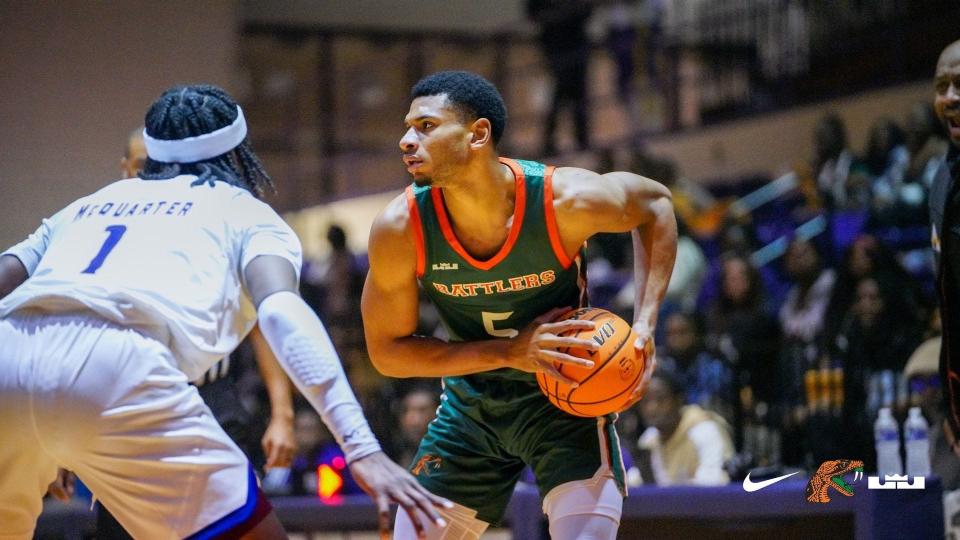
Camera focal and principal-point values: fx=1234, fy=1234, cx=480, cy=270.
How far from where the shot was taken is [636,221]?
4117 millimetres

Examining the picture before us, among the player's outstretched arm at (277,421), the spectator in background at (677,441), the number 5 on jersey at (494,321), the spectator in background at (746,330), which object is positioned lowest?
the spectator in background at (677,441)

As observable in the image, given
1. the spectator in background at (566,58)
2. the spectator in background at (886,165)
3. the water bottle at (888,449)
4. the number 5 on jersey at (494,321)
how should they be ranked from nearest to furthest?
the number 5 on jersey at (494,321)
the water bottle at (888,449)
the spectator in background at (886,165)
the spectator in background at (566,58)

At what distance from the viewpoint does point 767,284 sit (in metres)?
9.66

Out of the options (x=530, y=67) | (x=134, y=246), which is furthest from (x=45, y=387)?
(x=530, y=67)

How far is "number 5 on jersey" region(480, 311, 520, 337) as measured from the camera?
404 centimetres

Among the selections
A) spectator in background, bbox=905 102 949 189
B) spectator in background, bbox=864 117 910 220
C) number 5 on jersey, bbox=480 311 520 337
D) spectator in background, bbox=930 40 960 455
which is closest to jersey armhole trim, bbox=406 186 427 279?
number 5 on jersey, bbox=480 311 520 337

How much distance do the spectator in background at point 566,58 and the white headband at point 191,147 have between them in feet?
32.0

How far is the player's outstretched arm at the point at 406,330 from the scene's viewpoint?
12.4 ft

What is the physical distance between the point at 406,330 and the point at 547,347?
55cm

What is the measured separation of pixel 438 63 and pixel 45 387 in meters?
12.8

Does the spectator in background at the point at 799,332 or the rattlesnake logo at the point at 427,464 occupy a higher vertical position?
the rattlesnake logo at the point at 427,464

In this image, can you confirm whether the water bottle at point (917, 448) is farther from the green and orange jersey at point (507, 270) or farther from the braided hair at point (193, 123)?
the braided hair at point (193, 123)

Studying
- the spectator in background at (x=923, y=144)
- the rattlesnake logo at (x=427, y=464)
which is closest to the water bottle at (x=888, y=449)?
the rattlesnake logo at (x=427, y=464)

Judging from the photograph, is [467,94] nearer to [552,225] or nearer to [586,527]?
[552,225]
